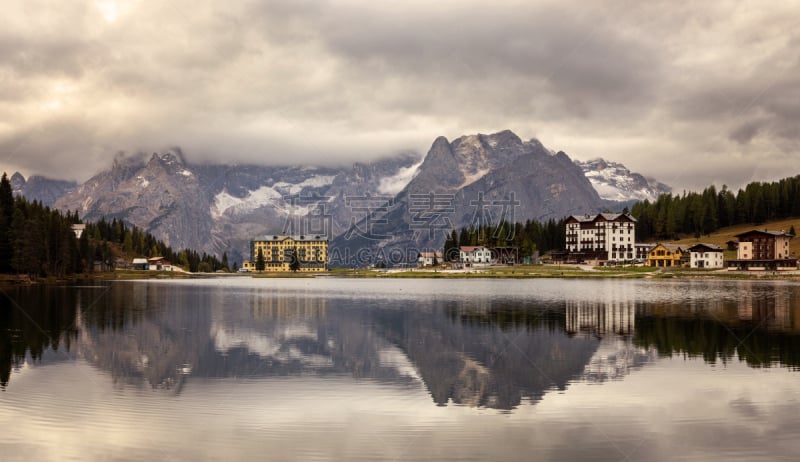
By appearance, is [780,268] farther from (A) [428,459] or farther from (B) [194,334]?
(A) [428,459]

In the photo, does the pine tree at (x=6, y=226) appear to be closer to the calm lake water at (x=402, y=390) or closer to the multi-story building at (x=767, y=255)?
the calm lake water at (x=402, y=390)

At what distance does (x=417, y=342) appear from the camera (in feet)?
145

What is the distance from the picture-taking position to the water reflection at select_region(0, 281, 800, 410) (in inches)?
1251

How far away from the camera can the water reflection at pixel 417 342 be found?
3177cm

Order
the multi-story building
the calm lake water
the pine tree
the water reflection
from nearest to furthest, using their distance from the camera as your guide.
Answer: the calm lake water
the water reflection
the pine tree
the multi-story building

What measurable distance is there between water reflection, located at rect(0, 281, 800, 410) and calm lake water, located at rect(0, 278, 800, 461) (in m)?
0.22

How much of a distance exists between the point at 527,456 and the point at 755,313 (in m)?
52.5

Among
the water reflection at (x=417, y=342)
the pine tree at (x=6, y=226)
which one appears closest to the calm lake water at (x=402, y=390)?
the water reflection at (x=417, y=342)

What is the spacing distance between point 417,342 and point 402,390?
15.8 meters

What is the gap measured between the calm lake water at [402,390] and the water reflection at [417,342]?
22 cm

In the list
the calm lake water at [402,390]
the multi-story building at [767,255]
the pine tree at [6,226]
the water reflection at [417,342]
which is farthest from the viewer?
the multi-story building at [767,255]

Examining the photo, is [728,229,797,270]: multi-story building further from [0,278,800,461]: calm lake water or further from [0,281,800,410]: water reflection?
[0,278,800,461]: calm lake water

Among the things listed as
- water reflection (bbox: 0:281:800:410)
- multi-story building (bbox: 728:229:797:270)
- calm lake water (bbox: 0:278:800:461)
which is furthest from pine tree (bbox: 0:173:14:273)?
multi-story building (bbox: 728:229:797:270)

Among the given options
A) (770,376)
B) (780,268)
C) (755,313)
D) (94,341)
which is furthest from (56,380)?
(780,268)
